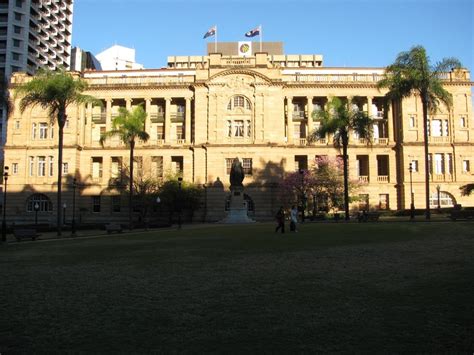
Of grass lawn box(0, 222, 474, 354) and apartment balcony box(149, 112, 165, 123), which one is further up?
apartment balcony box(149, 112, 165, 123)

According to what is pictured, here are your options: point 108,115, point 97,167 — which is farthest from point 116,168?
point 108,115

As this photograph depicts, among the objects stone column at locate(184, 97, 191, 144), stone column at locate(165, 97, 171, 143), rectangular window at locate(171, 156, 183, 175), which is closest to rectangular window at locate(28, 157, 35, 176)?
stone column at locate(165, 97, 171, 143)

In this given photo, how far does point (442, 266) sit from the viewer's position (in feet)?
36.6

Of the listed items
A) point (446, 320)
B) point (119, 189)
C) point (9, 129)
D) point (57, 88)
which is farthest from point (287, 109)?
point (446, 320)

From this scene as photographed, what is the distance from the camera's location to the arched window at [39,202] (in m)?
59.1

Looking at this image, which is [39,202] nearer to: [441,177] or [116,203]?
[116,203]

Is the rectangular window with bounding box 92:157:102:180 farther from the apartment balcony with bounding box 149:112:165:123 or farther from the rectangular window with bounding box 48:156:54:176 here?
the apartment balcony with bounding box 149:112:165:123

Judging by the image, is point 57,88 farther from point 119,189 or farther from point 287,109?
point 287,109

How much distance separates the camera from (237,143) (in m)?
57.4

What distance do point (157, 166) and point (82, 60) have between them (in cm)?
6488

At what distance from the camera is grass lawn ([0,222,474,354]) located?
580 centimetres

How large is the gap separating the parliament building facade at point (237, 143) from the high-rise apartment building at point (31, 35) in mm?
29323

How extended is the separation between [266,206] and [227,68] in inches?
769

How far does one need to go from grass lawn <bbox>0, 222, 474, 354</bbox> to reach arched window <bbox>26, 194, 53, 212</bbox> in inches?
1931
